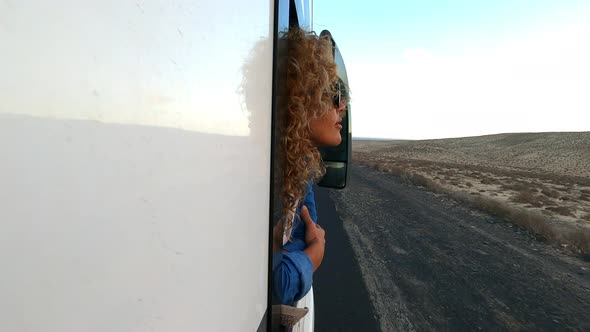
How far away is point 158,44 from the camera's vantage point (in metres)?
0.41

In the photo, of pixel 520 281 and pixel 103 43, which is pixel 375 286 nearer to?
pixel 520 281

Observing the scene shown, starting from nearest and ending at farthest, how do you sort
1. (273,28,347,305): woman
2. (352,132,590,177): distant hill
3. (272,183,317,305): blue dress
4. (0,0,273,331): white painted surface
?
(0,0,273,331): white painted surface < (272,183,317,305): blue dress < (273,28,347,305): woman < (352,132,590,177): distant hill

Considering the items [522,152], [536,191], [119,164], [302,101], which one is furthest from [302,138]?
[522,152]

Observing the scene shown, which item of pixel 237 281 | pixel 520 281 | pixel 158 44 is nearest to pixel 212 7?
pixel 158 44

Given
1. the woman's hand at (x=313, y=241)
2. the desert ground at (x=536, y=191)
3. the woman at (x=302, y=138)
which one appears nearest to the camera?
the woman at (x=302, y=138)

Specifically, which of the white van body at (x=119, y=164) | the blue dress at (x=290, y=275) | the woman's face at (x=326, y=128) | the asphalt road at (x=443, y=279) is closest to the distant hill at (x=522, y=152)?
the asphalt road at (x=443, y=279)

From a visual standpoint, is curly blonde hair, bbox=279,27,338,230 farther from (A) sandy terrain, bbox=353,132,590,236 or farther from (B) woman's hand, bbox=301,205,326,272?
(A) sandy terrain, bbox=353,132,590,236

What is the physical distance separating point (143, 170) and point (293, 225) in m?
1.03

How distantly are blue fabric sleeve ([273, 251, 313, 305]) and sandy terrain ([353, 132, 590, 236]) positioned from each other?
932 cm

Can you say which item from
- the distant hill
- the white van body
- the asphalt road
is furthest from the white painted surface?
the distant hill

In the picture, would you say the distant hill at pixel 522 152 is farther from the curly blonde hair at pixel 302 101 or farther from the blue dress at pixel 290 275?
the blue dress at pixel 290 275

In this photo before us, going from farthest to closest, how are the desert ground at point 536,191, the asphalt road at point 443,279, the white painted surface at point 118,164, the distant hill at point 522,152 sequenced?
the distant hill at point 522,152, the desert ground at point 536,191, the asphalt road at point 443,279, the white painted surface at point 118,164

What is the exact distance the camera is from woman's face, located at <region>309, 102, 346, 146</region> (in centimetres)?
136

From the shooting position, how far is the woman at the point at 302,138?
1.15 meters
